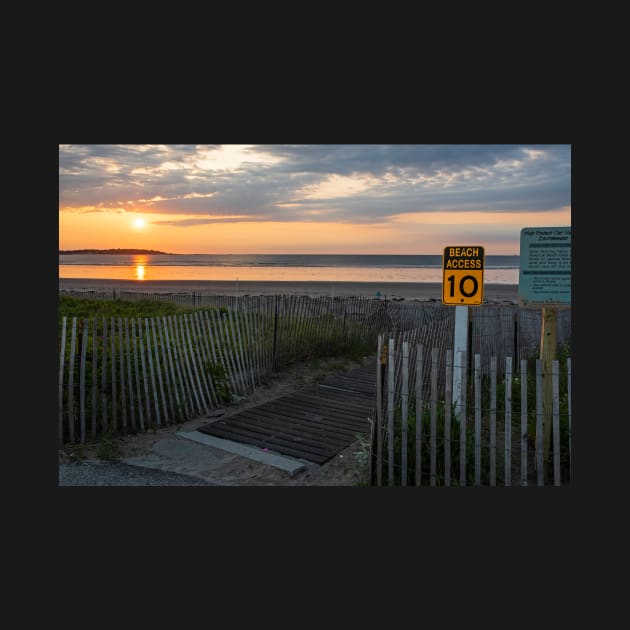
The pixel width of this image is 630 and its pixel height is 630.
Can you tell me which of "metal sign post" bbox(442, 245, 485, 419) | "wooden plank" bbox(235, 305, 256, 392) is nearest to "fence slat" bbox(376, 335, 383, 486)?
"metal sign post" bbox(442, 245, 485, 419)

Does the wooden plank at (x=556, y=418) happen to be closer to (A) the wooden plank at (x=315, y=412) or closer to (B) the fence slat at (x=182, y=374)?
(A) the wooden plank at (x=315, y=412)

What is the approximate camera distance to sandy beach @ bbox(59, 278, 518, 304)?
3834cm

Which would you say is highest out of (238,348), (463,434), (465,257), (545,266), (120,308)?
(465,257)

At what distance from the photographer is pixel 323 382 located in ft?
36.7

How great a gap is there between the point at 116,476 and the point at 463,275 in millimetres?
4466

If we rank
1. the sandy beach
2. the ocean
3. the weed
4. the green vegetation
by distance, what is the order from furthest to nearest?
the ocean
the sandy beach
the green vegetation
the weed

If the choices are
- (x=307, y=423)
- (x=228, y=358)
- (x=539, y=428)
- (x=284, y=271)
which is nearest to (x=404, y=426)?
(x=539, y=428)

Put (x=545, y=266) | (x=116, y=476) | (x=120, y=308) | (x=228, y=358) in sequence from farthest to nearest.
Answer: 1. (x=120, y=308)
2. (x=228, y=358)
3. (x=116, y=476)
4. (x=545, y=266)

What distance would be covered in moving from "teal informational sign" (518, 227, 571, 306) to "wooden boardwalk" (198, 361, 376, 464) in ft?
9.95

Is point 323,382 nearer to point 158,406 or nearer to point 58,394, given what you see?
point 158,406

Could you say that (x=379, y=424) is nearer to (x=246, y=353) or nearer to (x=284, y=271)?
(x=246, y=353)

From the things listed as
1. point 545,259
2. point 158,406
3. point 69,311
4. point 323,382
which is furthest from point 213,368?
point 69,311

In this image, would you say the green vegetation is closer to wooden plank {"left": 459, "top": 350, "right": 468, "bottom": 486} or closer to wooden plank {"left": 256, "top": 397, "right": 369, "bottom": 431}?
wooden plank {"left": 256, "top": 397, "right": 369, "bottom": 431}

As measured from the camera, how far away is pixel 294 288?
43.6 meters
